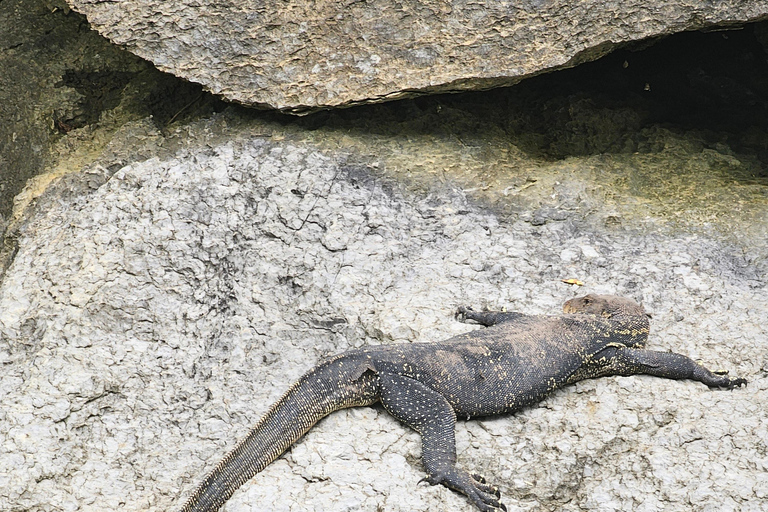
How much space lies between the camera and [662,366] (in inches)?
206

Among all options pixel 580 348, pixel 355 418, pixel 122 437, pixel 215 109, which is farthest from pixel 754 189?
pixel 122 437

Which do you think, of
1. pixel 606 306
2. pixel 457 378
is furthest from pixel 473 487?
pixel 606 306

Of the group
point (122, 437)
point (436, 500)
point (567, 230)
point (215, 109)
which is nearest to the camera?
point (436, 500)

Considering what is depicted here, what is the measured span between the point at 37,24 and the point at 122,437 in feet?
13.9

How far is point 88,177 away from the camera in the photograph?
6.55 metres

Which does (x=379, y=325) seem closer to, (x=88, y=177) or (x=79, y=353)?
(x=79, y=353)

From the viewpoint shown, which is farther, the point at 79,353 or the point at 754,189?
the point at 754,189

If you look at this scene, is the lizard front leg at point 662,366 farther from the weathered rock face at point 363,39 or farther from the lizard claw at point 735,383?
the weathered rock face at point 363,39

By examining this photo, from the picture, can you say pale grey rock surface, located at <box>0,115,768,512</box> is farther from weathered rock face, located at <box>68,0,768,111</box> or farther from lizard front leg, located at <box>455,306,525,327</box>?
weathered rock face, located at <box>68,0,768,111</box>

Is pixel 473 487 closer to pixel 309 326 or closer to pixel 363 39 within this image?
pixel 309 326

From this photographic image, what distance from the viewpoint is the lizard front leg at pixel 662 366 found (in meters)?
5.18

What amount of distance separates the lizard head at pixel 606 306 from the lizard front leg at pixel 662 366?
272 mm

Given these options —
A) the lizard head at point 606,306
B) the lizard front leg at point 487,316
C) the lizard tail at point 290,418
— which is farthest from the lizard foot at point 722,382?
the lizard tail at point 290,418

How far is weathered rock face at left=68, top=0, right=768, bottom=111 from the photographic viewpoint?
19.7 ft
